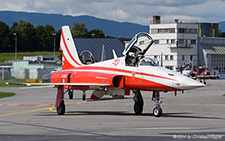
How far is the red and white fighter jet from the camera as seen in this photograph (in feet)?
65.7

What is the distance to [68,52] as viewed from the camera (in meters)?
27.3

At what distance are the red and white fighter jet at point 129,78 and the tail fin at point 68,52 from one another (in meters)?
1.32

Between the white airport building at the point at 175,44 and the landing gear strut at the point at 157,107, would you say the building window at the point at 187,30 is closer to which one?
the white airport building at the point at 175,44

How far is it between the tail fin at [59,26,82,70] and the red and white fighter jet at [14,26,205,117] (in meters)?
1.32

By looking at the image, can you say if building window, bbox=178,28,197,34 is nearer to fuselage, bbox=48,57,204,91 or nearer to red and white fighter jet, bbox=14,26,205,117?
red and white fighter jet, bbox=14,26,205,117

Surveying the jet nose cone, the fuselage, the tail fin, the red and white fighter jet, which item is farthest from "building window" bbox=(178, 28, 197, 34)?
the jet nose cone

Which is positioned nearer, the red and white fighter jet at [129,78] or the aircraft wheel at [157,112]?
the red and white fighter jet at [129,78]

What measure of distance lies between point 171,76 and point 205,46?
11286 centimetres

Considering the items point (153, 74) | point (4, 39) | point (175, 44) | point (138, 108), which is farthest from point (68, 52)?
point (4, 39)

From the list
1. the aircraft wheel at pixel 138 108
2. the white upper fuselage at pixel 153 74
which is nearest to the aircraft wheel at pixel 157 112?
the white upper fuselage at pixel 153 74

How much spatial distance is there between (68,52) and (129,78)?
704cm

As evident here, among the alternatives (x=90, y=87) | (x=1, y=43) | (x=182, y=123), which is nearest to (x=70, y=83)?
(x=90, y=87)

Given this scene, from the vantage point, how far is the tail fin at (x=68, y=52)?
26844mm

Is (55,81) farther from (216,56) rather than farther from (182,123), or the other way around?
(216,56)
